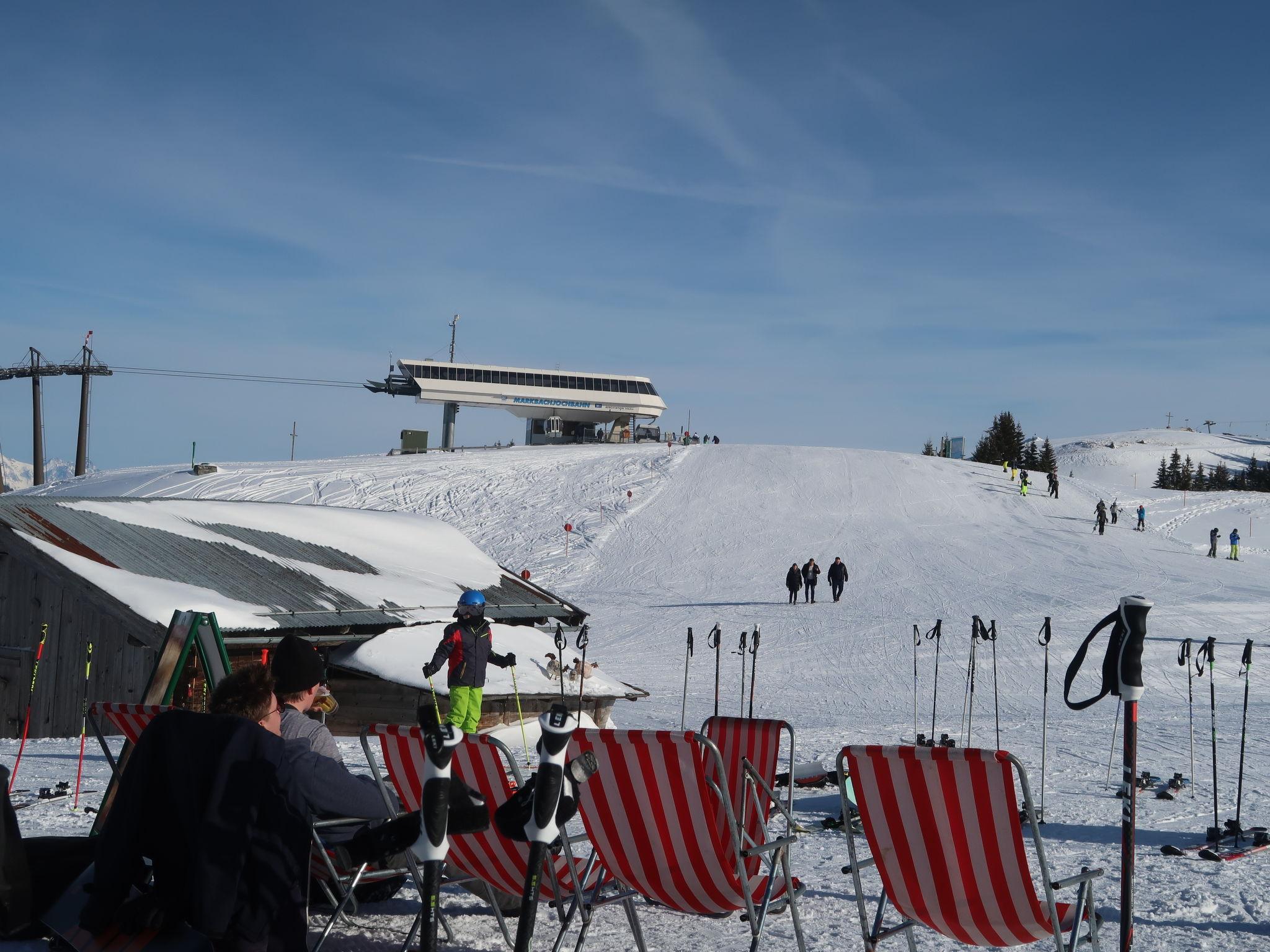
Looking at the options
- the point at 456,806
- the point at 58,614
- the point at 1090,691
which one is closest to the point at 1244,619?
the point at 1090,691

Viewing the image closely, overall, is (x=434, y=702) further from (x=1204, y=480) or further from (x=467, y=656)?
(x=1204, y=480)

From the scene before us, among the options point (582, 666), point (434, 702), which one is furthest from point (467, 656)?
point (582, 666)

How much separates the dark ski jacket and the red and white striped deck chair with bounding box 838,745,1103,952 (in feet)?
19.4

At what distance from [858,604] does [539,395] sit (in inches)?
2064

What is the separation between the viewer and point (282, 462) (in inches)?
2243

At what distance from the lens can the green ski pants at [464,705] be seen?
31.7 feet

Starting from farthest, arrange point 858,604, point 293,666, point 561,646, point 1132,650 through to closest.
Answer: point 858,604
point 561,646
point 293,666
point 1132,650

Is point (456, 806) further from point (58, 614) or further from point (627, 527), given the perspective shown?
point (627, 527)

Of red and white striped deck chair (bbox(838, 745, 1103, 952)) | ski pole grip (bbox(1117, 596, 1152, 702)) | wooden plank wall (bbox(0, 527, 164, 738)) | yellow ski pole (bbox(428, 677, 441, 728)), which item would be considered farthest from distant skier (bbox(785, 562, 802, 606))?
red and white striped deck chair (bbox(838, 745, 1103, 952))

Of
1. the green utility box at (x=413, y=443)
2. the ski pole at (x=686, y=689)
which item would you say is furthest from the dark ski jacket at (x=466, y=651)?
the green utility box at (x=413, y=443)

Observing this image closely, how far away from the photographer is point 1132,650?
404 cm

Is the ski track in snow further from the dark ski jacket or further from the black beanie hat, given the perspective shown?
the dark ski jacket

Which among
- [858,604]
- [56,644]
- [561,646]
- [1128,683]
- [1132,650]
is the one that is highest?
[1132,650]

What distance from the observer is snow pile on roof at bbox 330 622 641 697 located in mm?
12742
